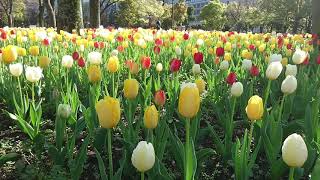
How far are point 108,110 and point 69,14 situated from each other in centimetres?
735

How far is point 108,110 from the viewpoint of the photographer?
156cm

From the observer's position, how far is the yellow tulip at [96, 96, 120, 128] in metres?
1.54

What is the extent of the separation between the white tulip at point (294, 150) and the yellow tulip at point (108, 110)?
2.17 ft

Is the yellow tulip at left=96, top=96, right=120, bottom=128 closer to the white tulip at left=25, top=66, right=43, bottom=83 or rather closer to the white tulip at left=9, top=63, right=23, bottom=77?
the white tulip at left=25, top=66, right=43, bottom=83

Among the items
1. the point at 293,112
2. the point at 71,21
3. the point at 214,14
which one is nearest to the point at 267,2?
the point at 214,14

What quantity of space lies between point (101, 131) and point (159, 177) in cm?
77

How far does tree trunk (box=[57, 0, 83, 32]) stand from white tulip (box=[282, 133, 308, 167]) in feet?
25.3

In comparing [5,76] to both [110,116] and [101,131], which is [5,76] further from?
[110,116]

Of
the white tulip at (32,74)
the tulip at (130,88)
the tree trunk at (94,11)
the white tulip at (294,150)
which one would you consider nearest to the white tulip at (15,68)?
the white tulip at (32,74)

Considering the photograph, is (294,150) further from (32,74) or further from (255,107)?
(32,74)

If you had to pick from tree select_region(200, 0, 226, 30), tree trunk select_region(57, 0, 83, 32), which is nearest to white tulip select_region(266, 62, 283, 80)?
tree trunk select_region(57, 0, 83, 32)

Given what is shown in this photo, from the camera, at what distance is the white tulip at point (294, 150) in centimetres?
131

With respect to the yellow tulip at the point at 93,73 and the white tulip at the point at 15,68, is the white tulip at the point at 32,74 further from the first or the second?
the yellow tulip at the point at 93,73

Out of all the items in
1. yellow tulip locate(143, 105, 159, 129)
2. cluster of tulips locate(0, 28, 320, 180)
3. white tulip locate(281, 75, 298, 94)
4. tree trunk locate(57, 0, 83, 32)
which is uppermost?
tree trunk locate(57, 0, 83, 32)
